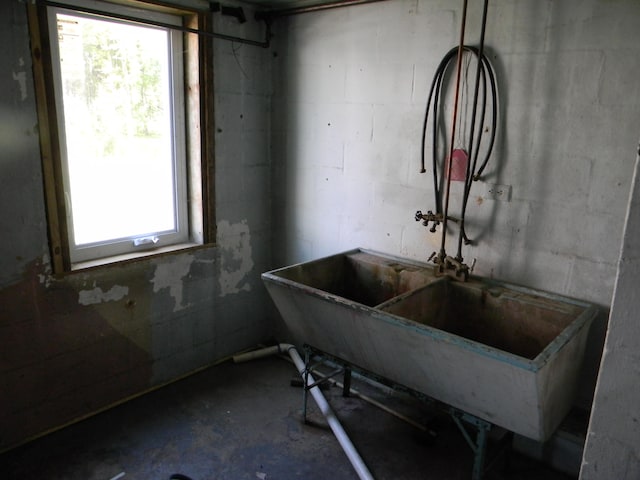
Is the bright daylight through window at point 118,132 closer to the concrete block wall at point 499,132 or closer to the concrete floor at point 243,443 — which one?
the concrete block wall at point 499,132

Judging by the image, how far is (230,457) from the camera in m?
2.45

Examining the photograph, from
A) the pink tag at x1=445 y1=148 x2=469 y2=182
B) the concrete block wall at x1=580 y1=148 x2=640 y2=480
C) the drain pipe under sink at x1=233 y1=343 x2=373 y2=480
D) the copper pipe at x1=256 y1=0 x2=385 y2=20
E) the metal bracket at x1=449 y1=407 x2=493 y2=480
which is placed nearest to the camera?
the concrete block wall at x1=580 y1=148 x2=640 y2=480

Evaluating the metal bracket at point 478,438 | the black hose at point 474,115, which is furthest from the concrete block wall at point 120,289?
the metal bracket at point 478,438

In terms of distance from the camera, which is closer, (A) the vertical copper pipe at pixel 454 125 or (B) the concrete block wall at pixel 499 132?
(B) the concrete block wall at pixel 499 132

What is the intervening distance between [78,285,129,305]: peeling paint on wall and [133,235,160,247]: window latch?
0.90ft

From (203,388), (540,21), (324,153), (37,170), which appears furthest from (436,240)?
(37,170)

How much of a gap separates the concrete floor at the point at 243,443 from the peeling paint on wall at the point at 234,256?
2.31ft

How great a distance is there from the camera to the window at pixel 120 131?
2.41 m

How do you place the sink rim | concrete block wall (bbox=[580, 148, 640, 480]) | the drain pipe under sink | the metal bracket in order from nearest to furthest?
concrete block wall (bbox=[580, 148, 640, 480]), the sink rim, the metal bracket, the drain pipe under sink

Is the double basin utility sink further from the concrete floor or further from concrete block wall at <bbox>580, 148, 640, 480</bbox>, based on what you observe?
the concrete floor

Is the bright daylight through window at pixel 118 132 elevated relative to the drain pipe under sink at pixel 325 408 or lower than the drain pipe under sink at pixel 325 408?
elevated

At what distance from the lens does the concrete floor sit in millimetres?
2348

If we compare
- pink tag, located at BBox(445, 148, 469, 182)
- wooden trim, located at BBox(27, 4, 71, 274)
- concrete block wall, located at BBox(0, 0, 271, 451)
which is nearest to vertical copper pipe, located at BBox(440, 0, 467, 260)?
pink tag, located at BBox(445, 148, 469, 182)

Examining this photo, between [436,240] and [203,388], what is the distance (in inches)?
67.9
